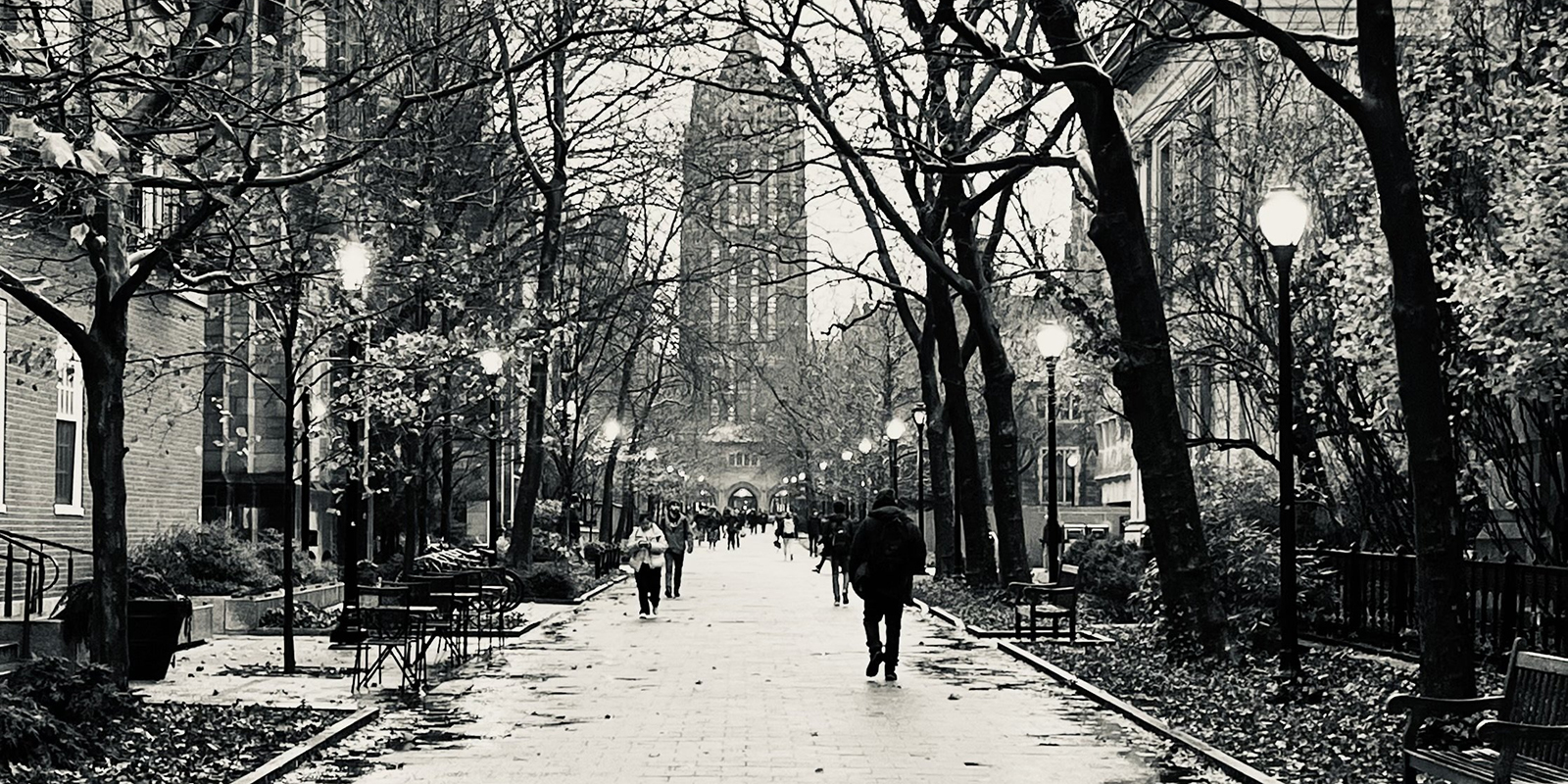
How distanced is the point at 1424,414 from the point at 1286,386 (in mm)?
4323

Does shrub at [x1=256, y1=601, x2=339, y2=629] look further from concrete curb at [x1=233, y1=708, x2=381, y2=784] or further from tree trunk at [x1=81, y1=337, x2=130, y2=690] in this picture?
tree trunk at [x1=81, y1=337, x2=130, y2=690]

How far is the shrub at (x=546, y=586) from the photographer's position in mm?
35938

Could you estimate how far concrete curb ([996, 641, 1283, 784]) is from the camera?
39.7 feet

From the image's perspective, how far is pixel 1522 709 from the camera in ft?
33.4

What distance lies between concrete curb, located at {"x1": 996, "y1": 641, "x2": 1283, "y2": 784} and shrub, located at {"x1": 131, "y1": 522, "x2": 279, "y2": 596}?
37.3ft

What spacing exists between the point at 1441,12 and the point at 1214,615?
13473mm

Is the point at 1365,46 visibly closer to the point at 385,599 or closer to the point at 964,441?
the point at 385,599

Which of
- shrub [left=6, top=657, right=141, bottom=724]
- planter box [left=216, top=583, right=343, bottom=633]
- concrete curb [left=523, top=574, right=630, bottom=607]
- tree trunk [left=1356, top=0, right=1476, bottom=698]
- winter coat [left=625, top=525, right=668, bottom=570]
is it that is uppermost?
tree trunk [left=1356, top=0, right=1476, bottom=698]

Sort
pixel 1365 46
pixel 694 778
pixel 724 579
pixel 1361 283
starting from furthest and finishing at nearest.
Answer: pixel 724 579 < pixel 1361 283 < pixel 1365 46 < pixel 694 778

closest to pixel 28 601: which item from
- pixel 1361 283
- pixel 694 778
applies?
pixel 694 778

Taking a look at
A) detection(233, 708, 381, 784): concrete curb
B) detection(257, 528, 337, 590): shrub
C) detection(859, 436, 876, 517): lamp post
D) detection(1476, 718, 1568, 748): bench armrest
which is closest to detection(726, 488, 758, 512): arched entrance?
detection(859, 436, 876, 517): lamp post

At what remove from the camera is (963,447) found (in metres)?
35.5

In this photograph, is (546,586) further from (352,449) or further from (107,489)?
(107,489)

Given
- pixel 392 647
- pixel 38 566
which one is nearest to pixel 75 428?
pixel 38 566
